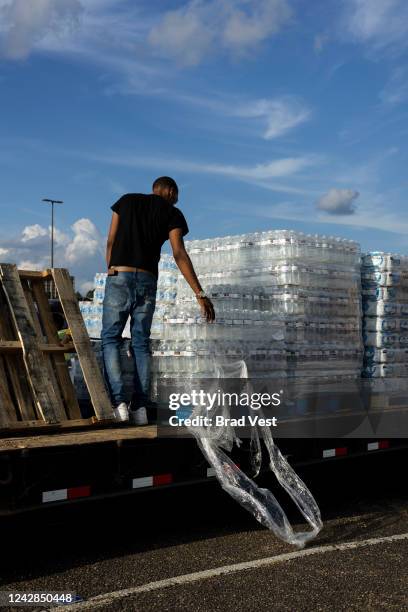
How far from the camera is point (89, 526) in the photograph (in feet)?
18.9

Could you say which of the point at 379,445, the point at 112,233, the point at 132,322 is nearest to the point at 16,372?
the point at 132,322

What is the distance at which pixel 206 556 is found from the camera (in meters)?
5.10

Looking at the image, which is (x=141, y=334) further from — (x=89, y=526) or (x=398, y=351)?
(x=398, y=351)

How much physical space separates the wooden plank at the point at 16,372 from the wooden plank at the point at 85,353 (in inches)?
14.2

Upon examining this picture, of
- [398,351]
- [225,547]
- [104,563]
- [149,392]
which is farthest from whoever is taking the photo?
[398,351]

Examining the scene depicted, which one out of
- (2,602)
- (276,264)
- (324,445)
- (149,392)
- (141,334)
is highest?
(276,264)

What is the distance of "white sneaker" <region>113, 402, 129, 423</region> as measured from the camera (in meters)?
5.23

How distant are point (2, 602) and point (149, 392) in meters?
1.93

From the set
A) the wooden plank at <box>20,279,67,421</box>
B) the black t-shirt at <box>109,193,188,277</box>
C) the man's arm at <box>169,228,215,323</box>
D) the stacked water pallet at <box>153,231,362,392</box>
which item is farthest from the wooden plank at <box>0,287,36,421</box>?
the man's arm at <box>169,228,215,323</box>

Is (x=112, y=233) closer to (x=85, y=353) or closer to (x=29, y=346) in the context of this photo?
(x=85, y=353)

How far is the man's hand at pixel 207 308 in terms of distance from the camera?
18.0ft

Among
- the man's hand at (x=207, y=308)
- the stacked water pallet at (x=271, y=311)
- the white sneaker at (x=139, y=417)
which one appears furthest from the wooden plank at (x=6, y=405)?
the man's hand at (x=207, y=308)

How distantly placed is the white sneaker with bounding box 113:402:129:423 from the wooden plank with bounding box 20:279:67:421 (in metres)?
0.44

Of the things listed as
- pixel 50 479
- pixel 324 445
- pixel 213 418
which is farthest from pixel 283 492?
pixel 50 479
